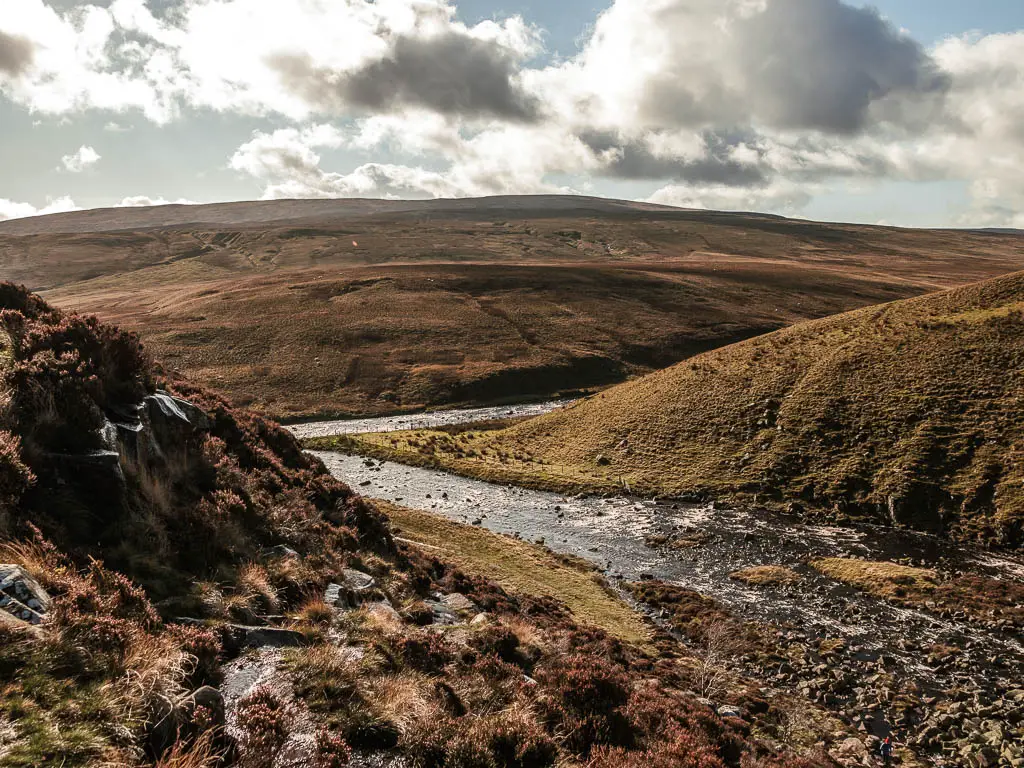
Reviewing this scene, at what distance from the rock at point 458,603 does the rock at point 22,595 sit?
1231 cm

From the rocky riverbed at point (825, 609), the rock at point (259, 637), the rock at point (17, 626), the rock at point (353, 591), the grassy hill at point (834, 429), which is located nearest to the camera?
the rock at point (17, 626)

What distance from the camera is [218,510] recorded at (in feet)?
51.5

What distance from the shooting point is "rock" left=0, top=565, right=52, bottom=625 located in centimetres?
815

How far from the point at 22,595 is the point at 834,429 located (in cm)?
4937

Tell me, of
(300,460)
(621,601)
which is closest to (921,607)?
(621,601)

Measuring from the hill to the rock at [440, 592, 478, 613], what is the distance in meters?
0.15

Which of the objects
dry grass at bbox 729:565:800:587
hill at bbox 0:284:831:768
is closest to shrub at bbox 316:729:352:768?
hill at bbox 0:284:831:768

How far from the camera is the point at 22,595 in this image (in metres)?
8.44

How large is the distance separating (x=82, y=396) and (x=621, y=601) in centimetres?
2456

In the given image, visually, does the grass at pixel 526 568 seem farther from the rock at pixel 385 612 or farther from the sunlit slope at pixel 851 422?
the sunlit slope at pixel 851 422

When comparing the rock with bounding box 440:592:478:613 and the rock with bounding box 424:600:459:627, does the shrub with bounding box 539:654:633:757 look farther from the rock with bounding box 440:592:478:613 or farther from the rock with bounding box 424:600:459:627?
the rock with bounding box 440:592:478:613

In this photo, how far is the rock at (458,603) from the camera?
19.2 metres

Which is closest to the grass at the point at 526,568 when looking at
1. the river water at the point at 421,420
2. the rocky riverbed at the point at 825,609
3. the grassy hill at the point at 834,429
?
the rocky riverbed at the point at 825,609

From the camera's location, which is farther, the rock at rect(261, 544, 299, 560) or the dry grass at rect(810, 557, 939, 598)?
the dry grass at rect(810, 557, 939, 598)
